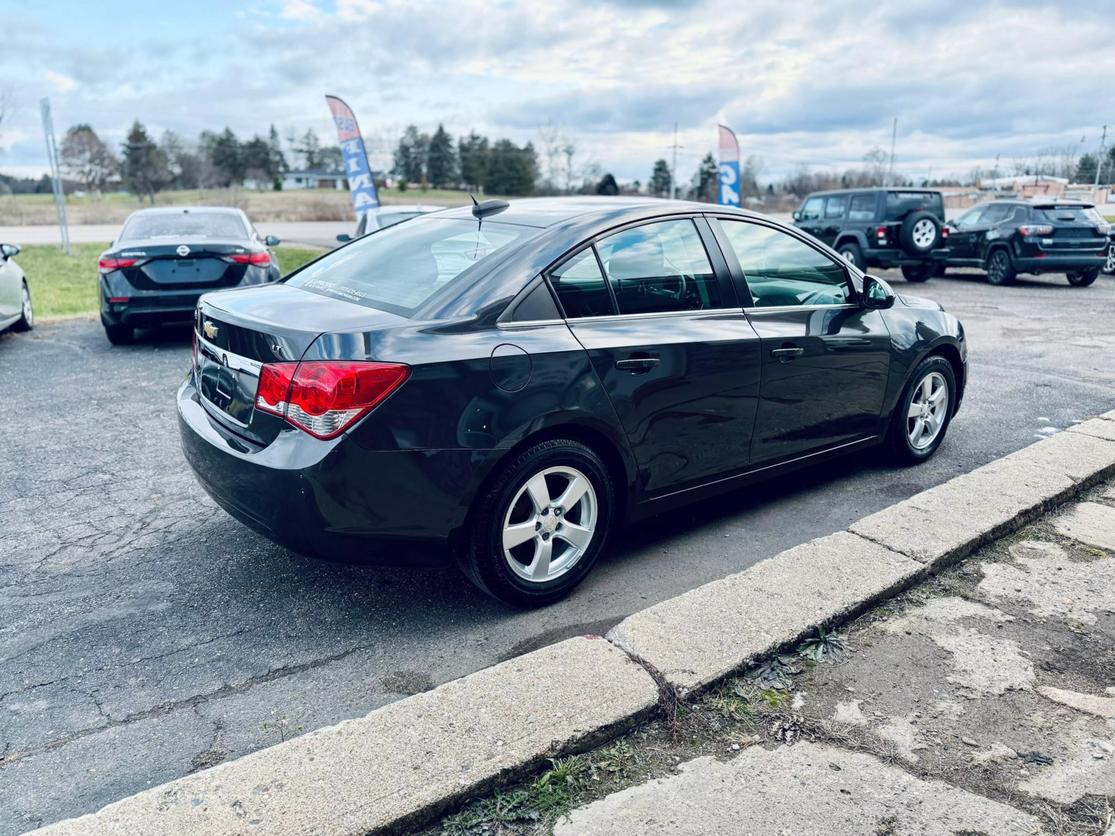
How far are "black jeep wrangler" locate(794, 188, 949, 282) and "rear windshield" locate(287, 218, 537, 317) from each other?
13.7m

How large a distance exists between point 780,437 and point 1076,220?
1475 centimetres

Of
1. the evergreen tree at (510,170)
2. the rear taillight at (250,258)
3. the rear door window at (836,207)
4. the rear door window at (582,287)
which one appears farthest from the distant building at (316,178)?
the rear door window at (582,287)

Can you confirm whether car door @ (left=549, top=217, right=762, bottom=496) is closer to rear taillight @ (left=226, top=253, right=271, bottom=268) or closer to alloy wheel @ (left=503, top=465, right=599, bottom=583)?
alloy wheel @ (left=503, top=465, right=599, bottom=583)

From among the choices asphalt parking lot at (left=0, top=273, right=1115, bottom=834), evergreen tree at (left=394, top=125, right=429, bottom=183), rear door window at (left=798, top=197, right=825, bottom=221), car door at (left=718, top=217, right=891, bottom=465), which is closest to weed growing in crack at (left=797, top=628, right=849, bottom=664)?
asphalt parking lot at (left=0, top=273, right=1115, bottom=834)

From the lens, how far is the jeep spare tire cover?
15.9 metres

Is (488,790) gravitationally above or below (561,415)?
below

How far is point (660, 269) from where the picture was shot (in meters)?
3.90

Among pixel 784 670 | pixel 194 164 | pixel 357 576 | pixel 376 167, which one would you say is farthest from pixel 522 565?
pixel 194 164

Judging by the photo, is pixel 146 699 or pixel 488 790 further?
pixel 146 699

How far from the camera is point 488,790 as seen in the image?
7.91 ft

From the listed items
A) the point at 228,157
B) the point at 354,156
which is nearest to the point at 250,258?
the point at 354,156

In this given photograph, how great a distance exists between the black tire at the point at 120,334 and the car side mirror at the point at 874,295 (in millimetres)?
7285

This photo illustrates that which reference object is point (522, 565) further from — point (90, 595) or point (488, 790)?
point (90, 595)

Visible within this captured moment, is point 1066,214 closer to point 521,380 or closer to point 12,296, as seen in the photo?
point 521,380
